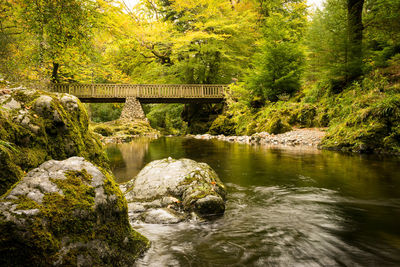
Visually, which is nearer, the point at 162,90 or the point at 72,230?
the point at 72,230

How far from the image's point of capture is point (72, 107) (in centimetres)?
348

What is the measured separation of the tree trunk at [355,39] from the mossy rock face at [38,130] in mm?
9191

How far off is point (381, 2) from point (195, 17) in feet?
36.4

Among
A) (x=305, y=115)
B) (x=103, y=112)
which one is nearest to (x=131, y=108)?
(x=305, y=115)

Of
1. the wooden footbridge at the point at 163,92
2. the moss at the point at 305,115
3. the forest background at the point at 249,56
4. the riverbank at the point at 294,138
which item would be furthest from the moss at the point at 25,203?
the wooden footbridge at the point at 163,92

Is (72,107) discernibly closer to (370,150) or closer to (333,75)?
(370,150)

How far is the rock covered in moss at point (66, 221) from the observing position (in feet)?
4.17

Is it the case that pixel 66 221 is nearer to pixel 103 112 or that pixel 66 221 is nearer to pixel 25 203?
pixel 25 203

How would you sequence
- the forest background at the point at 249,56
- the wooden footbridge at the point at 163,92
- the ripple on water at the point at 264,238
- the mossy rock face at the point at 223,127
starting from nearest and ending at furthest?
1. the ripple on water at the point at 264,238
2. the forest background at the point at 249,56
3. the mossy rock face at the point at 223,127
4. the wooden footbridge at the point at 163,92

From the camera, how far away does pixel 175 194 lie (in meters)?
3.15

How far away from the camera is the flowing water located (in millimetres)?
1970

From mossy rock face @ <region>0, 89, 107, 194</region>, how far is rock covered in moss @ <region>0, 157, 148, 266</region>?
0.53 m

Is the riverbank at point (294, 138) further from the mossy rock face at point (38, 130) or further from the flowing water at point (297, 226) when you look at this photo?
the mossy rock face at point (38, 130)

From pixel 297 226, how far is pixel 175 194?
4.77 ft
